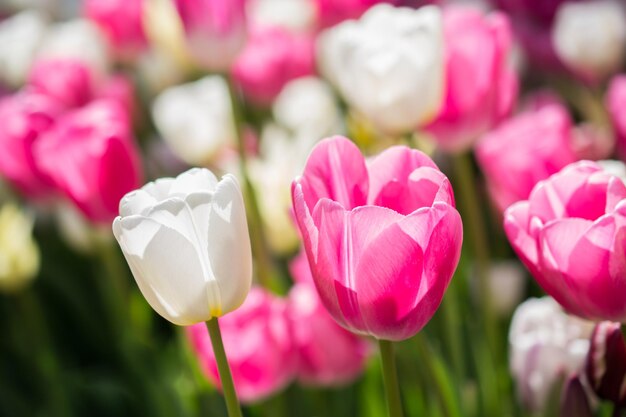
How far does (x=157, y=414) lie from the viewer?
35.9 inches

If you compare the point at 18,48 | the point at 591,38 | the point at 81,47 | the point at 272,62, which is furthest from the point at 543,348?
the point at 18,48

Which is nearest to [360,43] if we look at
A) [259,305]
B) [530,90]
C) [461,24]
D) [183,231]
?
[461,24]

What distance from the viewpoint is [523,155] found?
0.68 meters

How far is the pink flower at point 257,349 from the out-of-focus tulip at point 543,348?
0.55ft

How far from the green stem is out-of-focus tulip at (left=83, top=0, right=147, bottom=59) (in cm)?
49

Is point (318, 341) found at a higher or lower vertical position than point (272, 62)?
lower

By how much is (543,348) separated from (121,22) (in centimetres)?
88

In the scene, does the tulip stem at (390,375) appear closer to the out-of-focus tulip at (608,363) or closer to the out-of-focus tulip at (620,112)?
the out-of-focus tulip at (608,363)

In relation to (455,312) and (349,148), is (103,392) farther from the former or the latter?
(349,148)

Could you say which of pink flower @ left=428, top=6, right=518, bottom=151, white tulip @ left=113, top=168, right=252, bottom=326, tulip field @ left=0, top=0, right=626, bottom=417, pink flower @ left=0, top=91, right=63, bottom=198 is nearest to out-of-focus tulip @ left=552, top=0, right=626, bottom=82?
tulip field @ left=0, top=0, right=626, bottom=417

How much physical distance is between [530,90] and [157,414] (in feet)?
2.89

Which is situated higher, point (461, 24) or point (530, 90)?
point (461, 24)

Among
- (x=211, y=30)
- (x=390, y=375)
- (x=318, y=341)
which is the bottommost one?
(x=318, y=341)

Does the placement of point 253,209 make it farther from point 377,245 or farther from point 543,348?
point 377,245
